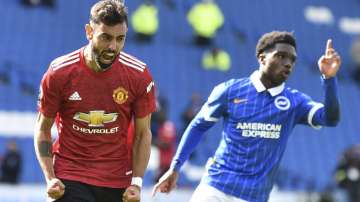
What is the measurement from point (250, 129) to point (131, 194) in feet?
4.41

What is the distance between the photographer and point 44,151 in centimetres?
554

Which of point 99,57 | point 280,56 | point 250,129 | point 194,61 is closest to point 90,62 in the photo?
point 99,57

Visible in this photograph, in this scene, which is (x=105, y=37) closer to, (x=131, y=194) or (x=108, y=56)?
(x=108, y=56)

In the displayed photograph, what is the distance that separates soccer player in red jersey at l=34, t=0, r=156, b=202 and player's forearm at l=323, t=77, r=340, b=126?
1.28 meters

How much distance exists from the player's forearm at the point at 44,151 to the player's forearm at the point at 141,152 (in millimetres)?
527

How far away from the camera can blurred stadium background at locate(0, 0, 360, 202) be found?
58.5 feet

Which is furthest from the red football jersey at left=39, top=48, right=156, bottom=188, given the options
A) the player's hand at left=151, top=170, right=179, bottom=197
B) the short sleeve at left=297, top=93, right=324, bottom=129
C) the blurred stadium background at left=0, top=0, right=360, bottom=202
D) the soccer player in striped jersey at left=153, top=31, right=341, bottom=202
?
the blurred stadium background at left=0, top=0, right=360, bottom=202

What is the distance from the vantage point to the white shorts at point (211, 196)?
21.4 ft

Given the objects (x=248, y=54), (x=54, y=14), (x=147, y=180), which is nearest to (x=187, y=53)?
(x=248, y=54)

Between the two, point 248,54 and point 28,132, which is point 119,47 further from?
point 248,54

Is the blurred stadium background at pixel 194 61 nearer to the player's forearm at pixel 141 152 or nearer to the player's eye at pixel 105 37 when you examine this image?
the player's forearm at pixel 141 152

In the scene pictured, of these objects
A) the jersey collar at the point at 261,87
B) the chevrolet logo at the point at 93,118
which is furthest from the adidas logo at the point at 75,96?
the jersey collar at the point at 261,87

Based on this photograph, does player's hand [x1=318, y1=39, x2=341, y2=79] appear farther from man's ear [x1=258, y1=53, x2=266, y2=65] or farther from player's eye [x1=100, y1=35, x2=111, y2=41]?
player's eye [x1=100, y1=35, x2=111, y2=41]

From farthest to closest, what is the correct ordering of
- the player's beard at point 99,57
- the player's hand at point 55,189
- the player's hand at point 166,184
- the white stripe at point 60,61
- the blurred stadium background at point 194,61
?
the blurred stadium background at point 194,61 < the player's hand at point 166,184 < the white stripe at point 60,61 < the player's beard at point 99,57 < the player's hand at point 55,189
